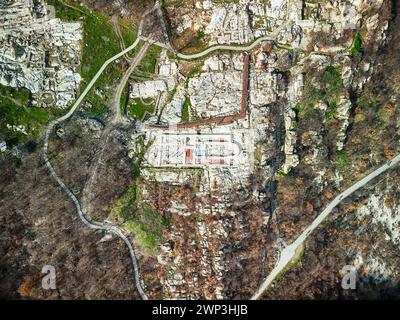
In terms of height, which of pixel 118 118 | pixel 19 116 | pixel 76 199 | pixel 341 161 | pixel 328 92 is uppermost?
pixel 328 92

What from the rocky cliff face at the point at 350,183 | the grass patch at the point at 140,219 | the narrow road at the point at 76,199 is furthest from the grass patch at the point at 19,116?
the rocky cliff face at the point at 350,183

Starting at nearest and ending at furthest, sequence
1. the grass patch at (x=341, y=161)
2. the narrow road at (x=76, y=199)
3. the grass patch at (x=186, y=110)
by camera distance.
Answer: the narrow road at (x=76, y=199) < the grass patch at (x=341, y=161) < the grass patch at (x=186, y=110)

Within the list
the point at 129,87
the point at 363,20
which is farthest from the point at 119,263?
the point at 363,20

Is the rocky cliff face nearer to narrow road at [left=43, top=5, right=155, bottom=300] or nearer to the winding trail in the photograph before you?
the winding trail

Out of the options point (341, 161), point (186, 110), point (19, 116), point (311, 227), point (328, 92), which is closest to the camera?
point (19, 116)

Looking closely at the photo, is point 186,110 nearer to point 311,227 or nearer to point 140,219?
point 140,219

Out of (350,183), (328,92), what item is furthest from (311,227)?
(328,92)

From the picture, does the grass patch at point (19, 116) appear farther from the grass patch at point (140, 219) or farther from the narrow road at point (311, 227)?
the narrow road at point (311, 227)

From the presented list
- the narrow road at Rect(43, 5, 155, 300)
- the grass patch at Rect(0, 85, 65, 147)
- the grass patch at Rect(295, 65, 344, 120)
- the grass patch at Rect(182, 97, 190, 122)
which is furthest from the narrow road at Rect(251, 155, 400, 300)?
the grass patch at Rect(0, 85, 65, 147)
